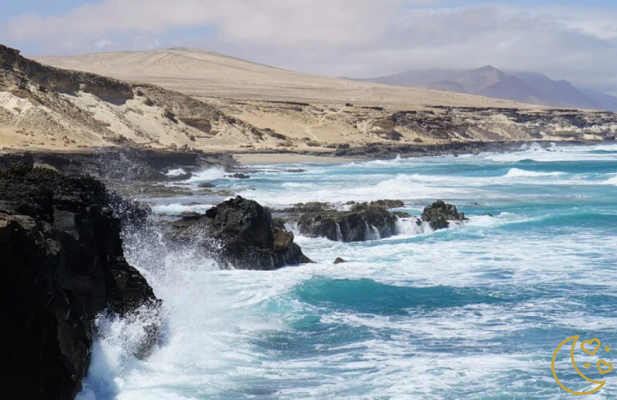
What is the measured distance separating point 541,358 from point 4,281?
696cm

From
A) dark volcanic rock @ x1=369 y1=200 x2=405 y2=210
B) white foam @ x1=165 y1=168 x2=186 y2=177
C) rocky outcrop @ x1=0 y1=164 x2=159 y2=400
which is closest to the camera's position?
rocky outcrop @ x1=0 y1=164 x2=159 y2=400

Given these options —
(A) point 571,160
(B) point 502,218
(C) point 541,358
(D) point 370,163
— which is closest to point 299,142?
(D) point 370,163

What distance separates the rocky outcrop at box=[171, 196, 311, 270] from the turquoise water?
1.32ft

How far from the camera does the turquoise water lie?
991 centimetres

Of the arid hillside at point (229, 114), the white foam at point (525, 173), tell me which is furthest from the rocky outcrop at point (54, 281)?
the white foam at point (525, 173)

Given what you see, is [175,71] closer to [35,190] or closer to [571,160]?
[571,160]

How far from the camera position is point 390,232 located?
74.7 ft

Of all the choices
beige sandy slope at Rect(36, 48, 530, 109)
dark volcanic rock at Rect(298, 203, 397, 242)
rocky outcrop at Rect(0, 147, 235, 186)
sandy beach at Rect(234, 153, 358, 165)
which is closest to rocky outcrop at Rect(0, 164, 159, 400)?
dark volcanic rock at Rect(298, 203, 397, 242)

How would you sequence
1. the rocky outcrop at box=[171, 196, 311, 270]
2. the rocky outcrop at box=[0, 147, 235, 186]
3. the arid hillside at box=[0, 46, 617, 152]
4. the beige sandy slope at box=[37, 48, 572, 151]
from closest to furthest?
the rocky outcrop at box=[171, 196, 311, 270] < the rocky outcrop at box=[0, 147, 235, 186] < the arid hillside at box=[0, 46, 617, 152] < the beige sandy slope at box=[37, 48, 572, 151]

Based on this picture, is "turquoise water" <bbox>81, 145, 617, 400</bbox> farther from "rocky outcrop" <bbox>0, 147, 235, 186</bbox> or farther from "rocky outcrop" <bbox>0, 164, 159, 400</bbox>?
"rocky outcrop" <bbox>0, 147, 235, 186</bbox>

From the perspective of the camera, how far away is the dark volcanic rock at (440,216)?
77.9 feet

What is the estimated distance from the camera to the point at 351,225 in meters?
21.9

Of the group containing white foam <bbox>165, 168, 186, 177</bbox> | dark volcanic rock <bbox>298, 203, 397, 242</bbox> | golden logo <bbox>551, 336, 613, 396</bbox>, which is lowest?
golden logo <bbox>551, 336, 613, 396</bbox>

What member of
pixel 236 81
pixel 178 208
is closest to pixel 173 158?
pixel 178 208
